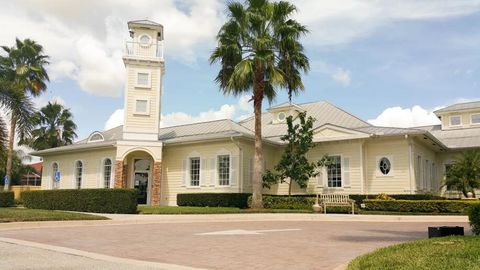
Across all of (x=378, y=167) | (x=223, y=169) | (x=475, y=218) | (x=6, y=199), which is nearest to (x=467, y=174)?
(x=378, y=167)

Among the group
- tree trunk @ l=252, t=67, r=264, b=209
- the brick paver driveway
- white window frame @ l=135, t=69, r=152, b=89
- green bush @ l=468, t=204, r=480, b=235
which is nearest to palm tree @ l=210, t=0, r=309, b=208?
tree trunk @ l=252, t=67, r=264, b=209

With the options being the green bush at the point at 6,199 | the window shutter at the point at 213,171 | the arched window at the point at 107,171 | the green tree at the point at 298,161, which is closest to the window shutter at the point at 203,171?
the window shutter at the point at 213,171

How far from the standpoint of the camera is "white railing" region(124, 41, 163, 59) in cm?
2752

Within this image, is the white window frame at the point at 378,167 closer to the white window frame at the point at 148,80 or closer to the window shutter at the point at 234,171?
the window shutter at the point at 234,171

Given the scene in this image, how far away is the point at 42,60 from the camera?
36562mm

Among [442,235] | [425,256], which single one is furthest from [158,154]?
[425,256]

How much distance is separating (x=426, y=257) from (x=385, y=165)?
18.8 metres

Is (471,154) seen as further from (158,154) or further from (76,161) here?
(76,161)

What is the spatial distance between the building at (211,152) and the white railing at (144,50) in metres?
0.06

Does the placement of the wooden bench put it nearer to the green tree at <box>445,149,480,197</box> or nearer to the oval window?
the oval window

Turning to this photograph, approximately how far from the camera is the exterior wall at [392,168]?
2339 centimetres

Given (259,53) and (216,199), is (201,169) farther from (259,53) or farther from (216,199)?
(259,53)

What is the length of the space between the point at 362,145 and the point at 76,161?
18967mm

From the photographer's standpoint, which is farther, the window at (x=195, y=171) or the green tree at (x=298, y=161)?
the window at (x=195, y=171)
